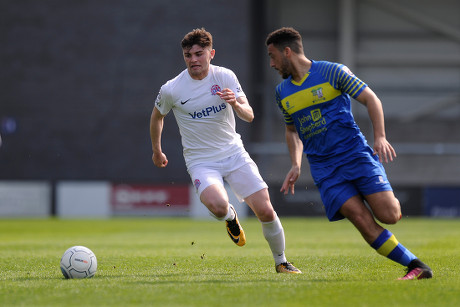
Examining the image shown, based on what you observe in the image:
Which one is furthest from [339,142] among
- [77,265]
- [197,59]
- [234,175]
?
[77,265]

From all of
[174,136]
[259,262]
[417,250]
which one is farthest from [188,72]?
[174,136]

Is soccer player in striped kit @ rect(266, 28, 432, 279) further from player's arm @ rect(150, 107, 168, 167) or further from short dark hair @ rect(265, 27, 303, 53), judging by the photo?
player's arm @ rect(150, 107, 168, 167)

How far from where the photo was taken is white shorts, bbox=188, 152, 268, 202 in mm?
7316

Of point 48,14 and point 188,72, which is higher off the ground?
point 48,14

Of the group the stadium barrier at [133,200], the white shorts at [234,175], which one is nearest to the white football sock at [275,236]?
the white shorts at [234,175]

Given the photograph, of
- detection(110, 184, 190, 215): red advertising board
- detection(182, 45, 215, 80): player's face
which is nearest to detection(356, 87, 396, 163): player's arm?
detection(182, 45, 215, 80): player's face

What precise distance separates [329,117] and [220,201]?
146cm

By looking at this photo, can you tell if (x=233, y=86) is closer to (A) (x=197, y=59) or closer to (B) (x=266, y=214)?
(A) (x=197, y=59)

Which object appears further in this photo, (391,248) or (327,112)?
(327,112)

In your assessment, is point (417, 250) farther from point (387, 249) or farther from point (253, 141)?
point (253, 141)

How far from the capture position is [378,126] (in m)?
6.05

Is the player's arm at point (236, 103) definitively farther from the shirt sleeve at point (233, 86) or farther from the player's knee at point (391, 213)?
the player's knee at point (391, 213)

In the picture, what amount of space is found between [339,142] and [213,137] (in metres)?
1.61

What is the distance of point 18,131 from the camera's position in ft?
88.8
